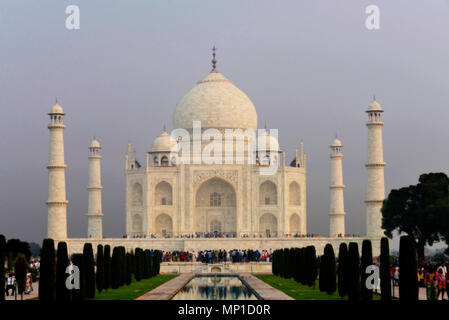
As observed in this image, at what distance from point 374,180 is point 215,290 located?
69.6 ft

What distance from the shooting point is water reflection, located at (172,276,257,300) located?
764 inches

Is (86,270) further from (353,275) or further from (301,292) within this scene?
(353,275)

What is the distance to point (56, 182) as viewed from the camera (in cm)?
4094

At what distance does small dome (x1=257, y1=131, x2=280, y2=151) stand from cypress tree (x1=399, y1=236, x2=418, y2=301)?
30799mm

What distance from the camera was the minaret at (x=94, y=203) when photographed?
45062mm

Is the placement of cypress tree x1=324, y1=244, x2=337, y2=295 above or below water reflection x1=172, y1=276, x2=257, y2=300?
above

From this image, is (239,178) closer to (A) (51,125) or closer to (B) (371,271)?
(A) (51,125)

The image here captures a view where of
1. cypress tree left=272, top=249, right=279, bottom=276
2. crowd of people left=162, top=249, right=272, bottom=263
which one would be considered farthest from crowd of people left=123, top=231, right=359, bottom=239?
cypress tree left=272, top=249, right=279, bottom=276

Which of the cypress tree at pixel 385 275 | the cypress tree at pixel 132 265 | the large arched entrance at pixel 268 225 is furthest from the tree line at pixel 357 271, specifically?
the large arched entrance at pixel 268 225

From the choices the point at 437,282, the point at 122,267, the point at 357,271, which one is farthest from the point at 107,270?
the point at 437,282

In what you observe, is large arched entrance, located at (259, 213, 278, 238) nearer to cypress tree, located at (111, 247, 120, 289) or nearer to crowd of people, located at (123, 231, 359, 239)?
crowd of people, located at (123, 231, 359, 239)

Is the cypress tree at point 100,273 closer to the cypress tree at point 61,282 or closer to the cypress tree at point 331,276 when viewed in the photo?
the cypress tree at point 61,282
